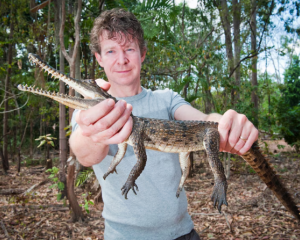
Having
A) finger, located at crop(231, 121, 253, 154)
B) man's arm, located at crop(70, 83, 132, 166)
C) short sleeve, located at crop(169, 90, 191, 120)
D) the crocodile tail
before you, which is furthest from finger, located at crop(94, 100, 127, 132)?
the crocodile tail

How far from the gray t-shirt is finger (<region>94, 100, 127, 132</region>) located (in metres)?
0.79

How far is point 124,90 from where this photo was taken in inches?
93.8


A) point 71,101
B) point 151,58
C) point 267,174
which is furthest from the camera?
point 151,58

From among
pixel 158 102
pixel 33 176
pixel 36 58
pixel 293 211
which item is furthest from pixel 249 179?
pixel 33 176

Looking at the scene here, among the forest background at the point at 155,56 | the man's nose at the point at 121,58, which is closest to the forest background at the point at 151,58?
the forest background at the point at 155,56

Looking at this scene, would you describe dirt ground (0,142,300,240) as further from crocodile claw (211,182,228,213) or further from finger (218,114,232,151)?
finger (218,114,232,151)

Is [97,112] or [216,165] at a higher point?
[97,112]

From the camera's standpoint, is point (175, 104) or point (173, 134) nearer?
point (173, 134)

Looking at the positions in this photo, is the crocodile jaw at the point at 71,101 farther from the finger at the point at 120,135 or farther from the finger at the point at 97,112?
the finger at the point at 120,135

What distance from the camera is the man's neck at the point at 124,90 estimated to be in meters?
2.35

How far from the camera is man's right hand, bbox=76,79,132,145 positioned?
133cm

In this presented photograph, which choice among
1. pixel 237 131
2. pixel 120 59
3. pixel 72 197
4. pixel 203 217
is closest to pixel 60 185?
pixel 72 197

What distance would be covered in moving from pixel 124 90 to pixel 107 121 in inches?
42.7

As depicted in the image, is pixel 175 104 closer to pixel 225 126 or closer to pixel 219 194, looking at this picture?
pixel 225 126
